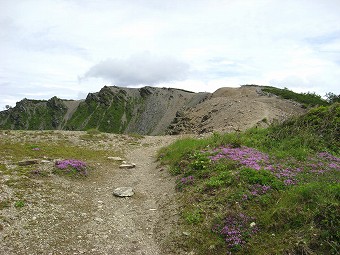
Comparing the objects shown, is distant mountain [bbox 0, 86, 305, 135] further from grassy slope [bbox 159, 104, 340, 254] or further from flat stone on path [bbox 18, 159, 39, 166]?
grassy slope [bbox 159, 104, 340, 254]

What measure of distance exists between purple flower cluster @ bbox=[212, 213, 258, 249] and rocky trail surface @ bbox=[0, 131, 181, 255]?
231 cm

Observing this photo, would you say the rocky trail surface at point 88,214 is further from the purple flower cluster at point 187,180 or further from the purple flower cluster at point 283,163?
the purple flower cluster at point 283,163

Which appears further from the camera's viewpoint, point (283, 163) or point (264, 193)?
point (283, 163)

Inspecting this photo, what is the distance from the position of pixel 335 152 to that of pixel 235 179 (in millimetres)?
7653

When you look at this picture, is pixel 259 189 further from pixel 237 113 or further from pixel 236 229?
pixel 237 113

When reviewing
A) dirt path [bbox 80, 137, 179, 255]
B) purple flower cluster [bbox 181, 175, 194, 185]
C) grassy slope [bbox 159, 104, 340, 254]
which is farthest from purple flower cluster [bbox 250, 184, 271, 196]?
dirt path [bbox 80, 137, 179, 255]

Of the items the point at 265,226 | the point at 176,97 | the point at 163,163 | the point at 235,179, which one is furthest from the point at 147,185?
the point at 176,97

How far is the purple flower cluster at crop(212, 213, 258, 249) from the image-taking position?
993cm

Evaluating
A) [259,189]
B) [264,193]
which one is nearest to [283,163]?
[259,189]

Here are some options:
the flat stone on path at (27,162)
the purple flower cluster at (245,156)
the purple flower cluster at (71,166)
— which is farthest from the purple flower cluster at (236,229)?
the flat stone on path at (27,162)

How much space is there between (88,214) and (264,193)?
772 centimetres

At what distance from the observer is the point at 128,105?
144 meters

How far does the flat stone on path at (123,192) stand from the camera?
1596cm

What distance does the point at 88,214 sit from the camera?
13219 millimetres
